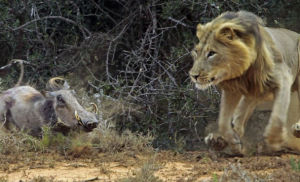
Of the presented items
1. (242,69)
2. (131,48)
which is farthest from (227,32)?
(131,48)

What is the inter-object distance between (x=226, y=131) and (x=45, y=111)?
232 centimetres

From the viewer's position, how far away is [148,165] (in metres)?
5.97

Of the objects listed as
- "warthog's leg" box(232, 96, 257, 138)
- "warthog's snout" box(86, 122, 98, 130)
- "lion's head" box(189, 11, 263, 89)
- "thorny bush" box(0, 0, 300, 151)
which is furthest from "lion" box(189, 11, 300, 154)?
"thorny bush" box(0, 0, 300, 151)

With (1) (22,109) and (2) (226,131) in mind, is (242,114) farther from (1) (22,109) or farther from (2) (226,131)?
(1) (22,109)

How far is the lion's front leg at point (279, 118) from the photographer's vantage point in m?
6.10

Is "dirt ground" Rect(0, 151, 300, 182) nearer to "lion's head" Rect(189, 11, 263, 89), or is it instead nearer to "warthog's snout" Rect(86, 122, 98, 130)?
"warthog's snout" Rect(86, 122, 98, 130)

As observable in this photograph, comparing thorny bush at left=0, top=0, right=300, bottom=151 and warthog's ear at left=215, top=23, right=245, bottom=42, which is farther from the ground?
warthog's ear at left=215, top=23, right=245, bottom=42

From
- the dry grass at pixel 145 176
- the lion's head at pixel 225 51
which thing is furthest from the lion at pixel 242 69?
the dry grass at pixel 145 176

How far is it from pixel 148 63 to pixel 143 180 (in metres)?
4.93

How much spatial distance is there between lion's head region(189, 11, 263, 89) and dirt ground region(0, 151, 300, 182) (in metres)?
0.93

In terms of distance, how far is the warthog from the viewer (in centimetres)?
728

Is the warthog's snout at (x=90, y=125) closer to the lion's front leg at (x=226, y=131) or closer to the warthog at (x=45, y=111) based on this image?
the warthog at (x=45, y=111)

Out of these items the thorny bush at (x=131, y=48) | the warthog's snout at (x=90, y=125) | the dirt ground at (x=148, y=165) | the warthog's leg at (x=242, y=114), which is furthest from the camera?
the thorny bush at (x=131, y=48)

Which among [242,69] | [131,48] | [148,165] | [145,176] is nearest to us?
[145,176]
